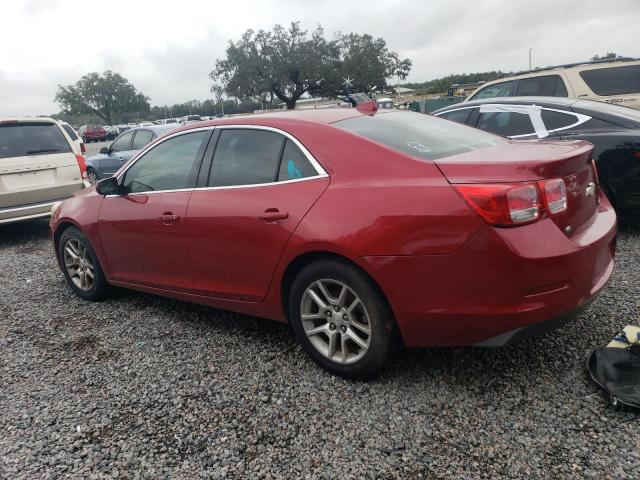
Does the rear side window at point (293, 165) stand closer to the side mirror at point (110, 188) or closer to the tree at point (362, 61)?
the side mirror at point (110, 188)

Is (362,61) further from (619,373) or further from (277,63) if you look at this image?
(619,373)

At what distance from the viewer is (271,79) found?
5222 cm

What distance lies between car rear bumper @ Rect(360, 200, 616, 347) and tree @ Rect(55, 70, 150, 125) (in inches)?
3831

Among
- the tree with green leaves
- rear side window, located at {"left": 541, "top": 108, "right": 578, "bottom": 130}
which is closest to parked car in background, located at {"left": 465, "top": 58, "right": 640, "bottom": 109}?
rear side window, located at {"left": 541, "top": 108, "right": 578, "bottom": 130}

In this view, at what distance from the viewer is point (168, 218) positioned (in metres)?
3.64

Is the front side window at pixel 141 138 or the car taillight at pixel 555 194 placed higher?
the front side window at pixel 141 138

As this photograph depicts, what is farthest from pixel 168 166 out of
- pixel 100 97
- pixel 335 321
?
pixel 100 97

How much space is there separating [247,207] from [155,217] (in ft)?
3.12

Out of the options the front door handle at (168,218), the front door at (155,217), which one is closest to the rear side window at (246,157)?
the front door at (155,217)

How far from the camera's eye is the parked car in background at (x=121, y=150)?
35.5ft

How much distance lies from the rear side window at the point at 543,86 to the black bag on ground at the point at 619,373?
19.9 ft

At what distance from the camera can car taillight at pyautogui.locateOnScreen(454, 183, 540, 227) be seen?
92.7 inches

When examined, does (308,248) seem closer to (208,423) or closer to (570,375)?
(208,423)

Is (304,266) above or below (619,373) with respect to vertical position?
above
